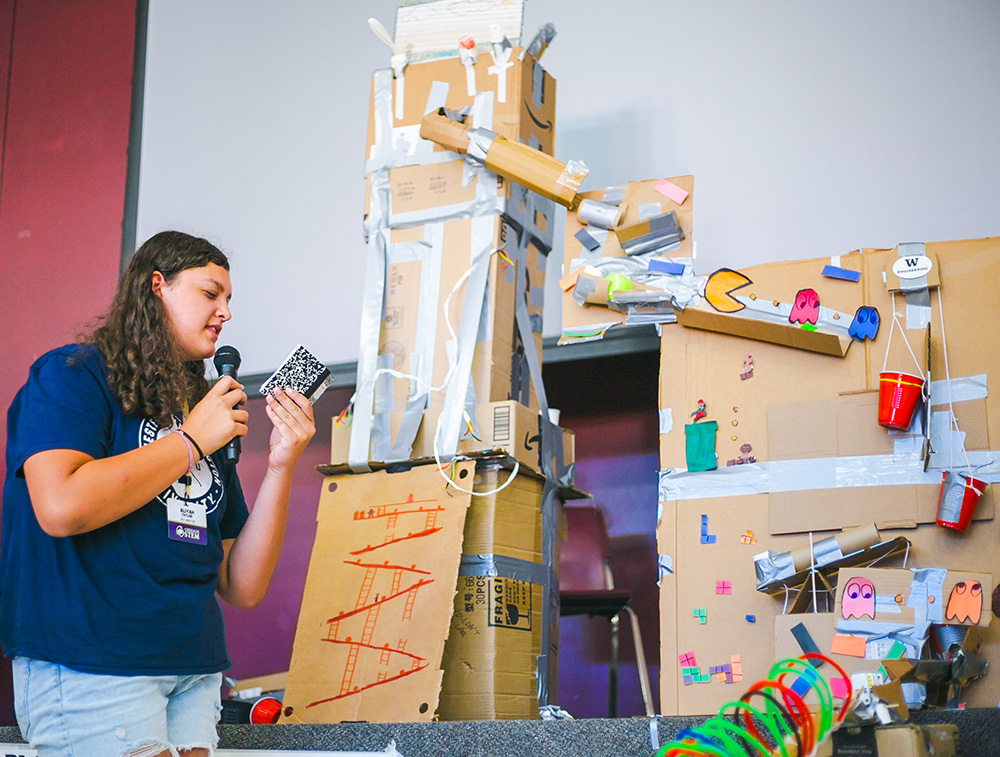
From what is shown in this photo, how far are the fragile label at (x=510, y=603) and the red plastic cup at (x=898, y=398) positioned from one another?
791 millimetres

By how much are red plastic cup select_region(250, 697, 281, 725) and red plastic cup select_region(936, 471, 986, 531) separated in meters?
1.39

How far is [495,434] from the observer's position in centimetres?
209

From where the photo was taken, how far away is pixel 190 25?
360 cm

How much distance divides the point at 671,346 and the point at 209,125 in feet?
6.68

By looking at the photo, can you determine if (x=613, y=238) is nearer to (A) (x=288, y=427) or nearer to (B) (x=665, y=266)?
(B) (x=665, y=266)

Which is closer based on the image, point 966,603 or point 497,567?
point 966,603

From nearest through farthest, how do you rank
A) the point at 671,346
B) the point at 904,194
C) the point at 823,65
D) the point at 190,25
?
the point at 671,346, the point at 904,194, the point at 823,65, the point at 190,25

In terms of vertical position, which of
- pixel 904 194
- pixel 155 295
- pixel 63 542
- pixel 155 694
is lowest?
pixel 155 694

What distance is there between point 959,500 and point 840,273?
21.1 inches

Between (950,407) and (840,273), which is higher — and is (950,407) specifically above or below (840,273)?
below

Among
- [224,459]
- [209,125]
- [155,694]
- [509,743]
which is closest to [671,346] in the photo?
[509,743]

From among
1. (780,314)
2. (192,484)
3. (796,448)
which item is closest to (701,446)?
(796,448)

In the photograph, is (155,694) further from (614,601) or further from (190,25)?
(190,25)

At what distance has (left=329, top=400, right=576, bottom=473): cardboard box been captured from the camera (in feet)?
6.81
